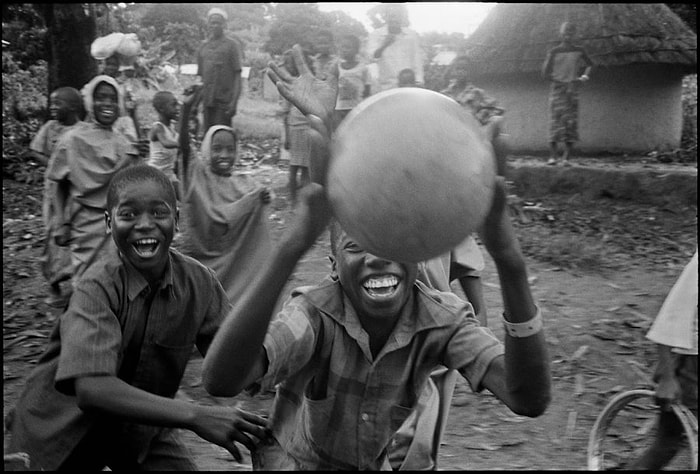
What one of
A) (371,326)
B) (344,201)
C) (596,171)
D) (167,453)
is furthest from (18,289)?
(596,171)

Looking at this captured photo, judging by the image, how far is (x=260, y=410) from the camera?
4555 millimetres

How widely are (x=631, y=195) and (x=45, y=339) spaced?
6999 mm

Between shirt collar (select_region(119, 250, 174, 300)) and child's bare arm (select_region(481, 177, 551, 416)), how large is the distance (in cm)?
109

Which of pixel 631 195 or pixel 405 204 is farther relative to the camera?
pixel 631 195

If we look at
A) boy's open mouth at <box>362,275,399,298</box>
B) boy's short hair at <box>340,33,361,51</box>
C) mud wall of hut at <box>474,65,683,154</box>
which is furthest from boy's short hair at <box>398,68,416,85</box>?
boy's open mouth at <box>362,275,399,298</box>

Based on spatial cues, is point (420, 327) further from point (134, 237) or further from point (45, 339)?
point (45, 339)

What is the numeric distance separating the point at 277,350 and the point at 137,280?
0.61 metres

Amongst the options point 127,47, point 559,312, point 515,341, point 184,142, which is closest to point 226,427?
point 515,341

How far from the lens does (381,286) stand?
230 centimetres

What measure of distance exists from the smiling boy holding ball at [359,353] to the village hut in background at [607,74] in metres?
9.79

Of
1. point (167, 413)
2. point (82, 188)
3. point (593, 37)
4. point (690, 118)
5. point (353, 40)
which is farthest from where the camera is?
point (690, 118)

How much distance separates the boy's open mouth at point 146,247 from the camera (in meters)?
2.62

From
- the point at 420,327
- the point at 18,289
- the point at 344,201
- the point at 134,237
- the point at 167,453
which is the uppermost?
the point at 344,201

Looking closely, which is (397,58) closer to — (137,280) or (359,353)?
(137,280)
